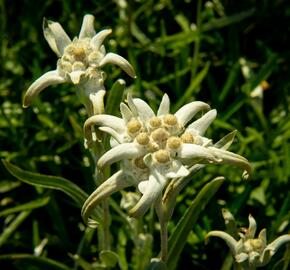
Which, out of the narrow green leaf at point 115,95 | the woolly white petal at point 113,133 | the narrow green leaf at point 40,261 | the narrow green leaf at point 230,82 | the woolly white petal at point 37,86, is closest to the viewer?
the woolly white petal at point 113,133

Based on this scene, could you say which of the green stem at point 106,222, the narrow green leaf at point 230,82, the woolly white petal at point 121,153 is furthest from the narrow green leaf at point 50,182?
the narrow green leaf at point 230,82

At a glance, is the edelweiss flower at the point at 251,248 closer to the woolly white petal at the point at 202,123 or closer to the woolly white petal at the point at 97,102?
the woolly white petal at the point at 202,123

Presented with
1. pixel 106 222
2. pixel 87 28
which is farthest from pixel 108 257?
pixel 87 28

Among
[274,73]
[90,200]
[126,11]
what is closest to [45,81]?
[90,200]

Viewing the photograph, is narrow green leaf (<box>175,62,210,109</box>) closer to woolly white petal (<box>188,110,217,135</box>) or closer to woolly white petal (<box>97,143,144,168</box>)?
woolly white petal (<box>188,110,217,135</box>)

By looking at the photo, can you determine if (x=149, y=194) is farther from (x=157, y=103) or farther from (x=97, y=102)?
(x=157, y=103)

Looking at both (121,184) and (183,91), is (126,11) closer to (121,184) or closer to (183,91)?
(183,91)
